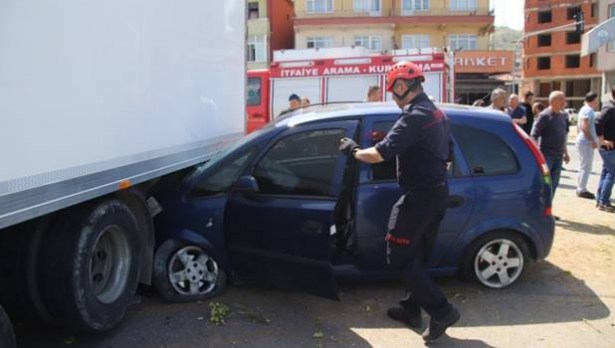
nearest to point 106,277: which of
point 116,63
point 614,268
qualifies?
point 116,63

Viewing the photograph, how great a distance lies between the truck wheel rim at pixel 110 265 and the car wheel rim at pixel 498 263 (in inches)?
107

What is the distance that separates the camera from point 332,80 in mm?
13469

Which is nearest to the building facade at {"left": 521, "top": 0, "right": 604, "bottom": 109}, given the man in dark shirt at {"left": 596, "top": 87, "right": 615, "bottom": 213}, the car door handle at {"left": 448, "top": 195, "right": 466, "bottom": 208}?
the man in dark shirt at {"left": 596, "top": 87, "right": 615, "bottom": 213}

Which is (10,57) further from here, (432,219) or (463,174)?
(463,174)

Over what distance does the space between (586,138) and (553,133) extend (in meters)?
1.91

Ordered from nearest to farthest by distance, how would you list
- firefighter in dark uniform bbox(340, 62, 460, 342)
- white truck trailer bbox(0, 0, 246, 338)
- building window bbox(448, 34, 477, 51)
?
white truck trailer bbox(0, 0, 246, 338), firefighter in dark uniform bbox(340, 62, 460, 342), building window bbox(448, 34, 477, 51)

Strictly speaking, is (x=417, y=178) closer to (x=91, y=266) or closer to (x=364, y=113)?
(x=364, y=113)

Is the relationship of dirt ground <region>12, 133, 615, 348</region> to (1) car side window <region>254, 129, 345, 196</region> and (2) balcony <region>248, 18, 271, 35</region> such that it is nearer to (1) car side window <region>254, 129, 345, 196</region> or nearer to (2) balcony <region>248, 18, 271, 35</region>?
(1) car side window <region>254, 129, 345, 196</region>

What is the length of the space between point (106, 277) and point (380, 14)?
4371 centimetres

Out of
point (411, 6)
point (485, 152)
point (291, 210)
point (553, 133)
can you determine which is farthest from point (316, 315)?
point (411, 6)

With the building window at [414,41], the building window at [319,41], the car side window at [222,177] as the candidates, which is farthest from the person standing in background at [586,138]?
the building window at [414,41]

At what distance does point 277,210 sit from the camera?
4.47 m

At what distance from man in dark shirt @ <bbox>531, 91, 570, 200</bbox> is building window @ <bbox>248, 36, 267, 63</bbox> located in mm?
34902

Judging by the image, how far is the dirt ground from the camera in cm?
410
